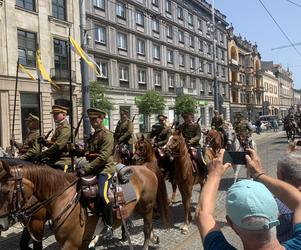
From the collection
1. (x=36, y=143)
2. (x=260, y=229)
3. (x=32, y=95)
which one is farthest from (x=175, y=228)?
(x=32, y=95)

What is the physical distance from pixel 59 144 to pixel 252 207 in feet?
17.7

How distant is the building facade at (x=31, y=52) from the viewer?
25.7m

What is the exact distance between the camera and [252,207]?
77.6 inches

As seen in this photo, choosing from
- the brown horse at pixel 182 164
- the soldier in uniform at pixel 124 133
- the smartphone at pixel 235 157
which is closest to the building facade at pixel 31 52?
the soldier in uniform at pixel 124 133

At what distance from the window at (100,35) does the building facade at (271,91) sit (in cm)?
6548

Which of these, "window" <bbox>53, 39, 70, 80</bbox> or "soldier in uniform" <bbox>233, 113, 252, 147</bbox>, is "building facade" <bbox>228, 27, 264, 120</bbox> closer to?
"window" <bbox>53, 39, 70, 80</bbox>

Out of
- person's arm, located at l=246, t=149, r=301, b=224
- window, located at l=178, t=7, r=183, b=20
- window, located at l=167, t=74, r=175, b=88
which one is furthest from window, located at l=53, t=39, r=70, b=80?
person's arm, located at l=246, t=149, r=301, b=224

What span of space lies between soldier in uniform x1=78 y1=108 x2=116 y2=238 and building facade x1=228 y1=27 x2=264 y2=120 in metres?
62.1

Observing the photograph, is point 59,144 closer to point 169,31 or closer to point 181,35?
point 169,31

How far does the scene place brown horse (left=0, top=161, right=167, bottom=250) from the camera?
16.2 ft

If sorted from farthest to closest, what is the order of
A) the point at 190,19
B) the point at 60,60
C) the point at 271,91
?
the point at 271,91, the point at 190,19, the point at 60,60

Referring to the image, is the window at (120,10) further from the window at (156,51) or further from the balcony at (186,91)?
the balcony at (186,91)

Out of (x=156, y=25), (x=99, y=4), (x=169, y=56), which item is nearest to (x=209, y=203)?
(x=99, y=4)

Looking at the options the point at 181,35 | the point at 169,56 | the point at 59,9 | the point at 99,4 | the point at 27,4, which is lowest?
the point at 169,56
